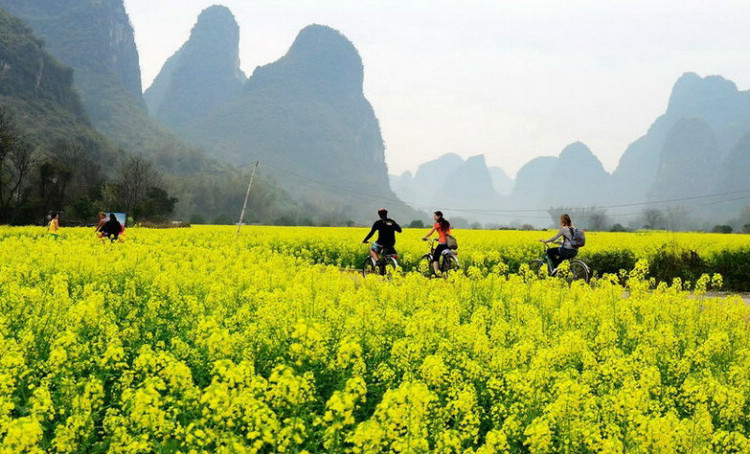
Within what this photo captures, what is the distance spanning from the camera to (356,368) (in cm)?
462

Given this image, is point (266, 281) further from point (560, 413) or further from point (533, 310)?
point (560, 413)

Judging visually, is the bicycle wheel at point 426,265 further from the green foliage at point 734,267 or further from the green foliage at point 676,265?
the green foliage at point 734,267

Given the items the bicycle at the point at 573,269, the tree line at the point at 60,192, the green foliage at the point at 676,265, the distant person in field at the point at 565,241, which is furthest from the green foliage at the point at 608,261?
the tree line at the point at 60,192

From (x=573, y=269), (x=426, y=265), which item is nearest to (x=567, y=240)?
(x=573, y=269)

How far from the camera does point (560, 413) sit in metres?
3.83

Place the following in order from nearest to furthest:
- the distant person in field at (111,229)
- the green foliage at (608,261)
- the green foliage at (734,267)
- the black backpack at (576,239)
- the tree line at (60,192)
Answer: the black backpack at (576,239) < the green foliage at (734,267) < the distant person in field at (111,229) < the green foliage at (608,261) < the tree line at (60,192)

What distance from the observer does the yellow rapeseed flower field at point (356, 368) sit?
3.43 metres

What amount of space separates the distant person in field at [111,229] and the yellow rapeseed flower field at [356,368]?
7.16 m

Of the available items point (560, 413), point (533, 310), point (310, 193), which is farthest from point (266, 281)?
point (310, 193)

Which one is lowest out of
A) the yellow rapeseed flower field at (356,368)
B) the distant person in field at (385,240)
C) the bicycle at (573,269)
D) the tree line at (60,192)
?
the yellow rapeseed flower field at (356,368)

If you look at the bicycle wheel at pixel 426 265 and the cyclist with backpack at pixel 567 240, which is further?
the cyclist with backpack at pixel 567 240

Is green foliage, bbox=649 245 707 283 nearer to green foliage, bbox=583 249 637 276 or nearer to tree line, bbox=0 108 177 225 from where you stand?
green foliage, bbox=583 249 637 276

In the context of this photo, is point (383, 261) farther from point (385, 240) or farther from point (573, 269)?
point (573, 269)

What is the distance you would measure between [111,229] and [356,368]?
623 inches
